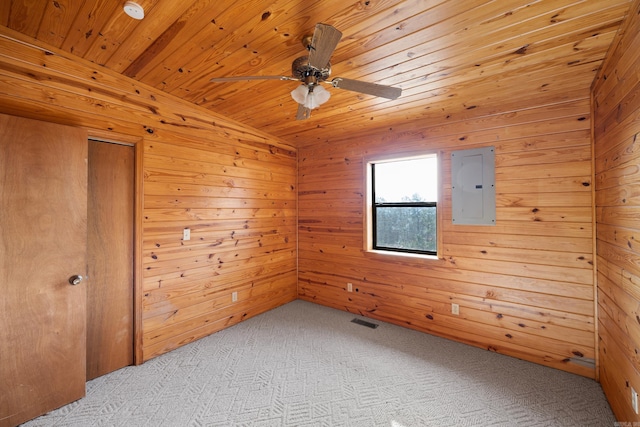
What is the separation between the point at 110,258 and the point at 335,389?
2.28 m

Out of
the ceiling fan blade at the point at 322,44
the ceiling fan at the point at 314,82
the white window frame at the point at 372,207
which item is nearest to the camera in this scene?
the ceiling fan blade at the point at 322,44

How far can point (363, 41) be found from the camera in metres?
1.68

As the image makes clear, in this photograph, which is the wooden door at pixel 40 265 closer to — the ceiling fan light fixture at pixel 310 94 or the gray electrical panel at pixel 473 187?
the ceiling fan light fixture at pixel 310 94

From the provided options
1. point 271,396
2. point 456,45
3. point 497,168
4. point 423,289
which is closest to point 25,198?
point 271,396

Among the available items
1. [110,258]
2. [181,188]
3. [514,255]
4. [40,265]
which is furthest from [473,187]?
[40,265]

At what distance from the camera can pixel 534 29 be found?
1.53 meters

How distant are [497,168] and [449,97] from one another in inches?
34.5

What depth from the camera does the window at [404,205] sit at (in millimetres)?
3141

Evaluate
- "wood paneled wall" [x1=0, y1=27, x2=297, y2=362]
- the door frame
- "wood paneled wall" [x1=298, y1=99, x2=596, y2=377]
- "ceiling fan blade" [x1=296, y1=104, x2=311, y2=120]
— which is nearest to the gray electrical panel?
Result: "wood paneled wall" [x1=298, y1=99, x2=596, y2=377]

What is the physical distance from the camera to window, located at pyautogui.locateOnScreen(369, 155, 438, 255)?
3141 mm

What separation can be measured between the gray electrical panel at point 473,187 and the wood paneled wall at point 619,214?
746mm

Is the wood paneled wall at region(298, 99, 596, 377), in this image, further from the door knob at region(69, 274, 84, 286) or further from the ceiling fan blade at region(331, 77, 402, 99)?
the door knob at region(69, 274, 84, 286)

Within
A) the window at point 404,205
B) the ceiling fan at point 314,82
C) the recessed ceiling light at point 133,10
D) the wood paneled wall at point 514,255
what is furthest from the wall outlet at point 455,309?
the recessed ceiling light at point 133,10

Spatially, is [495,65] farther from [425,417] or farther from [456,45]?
[425,417]
